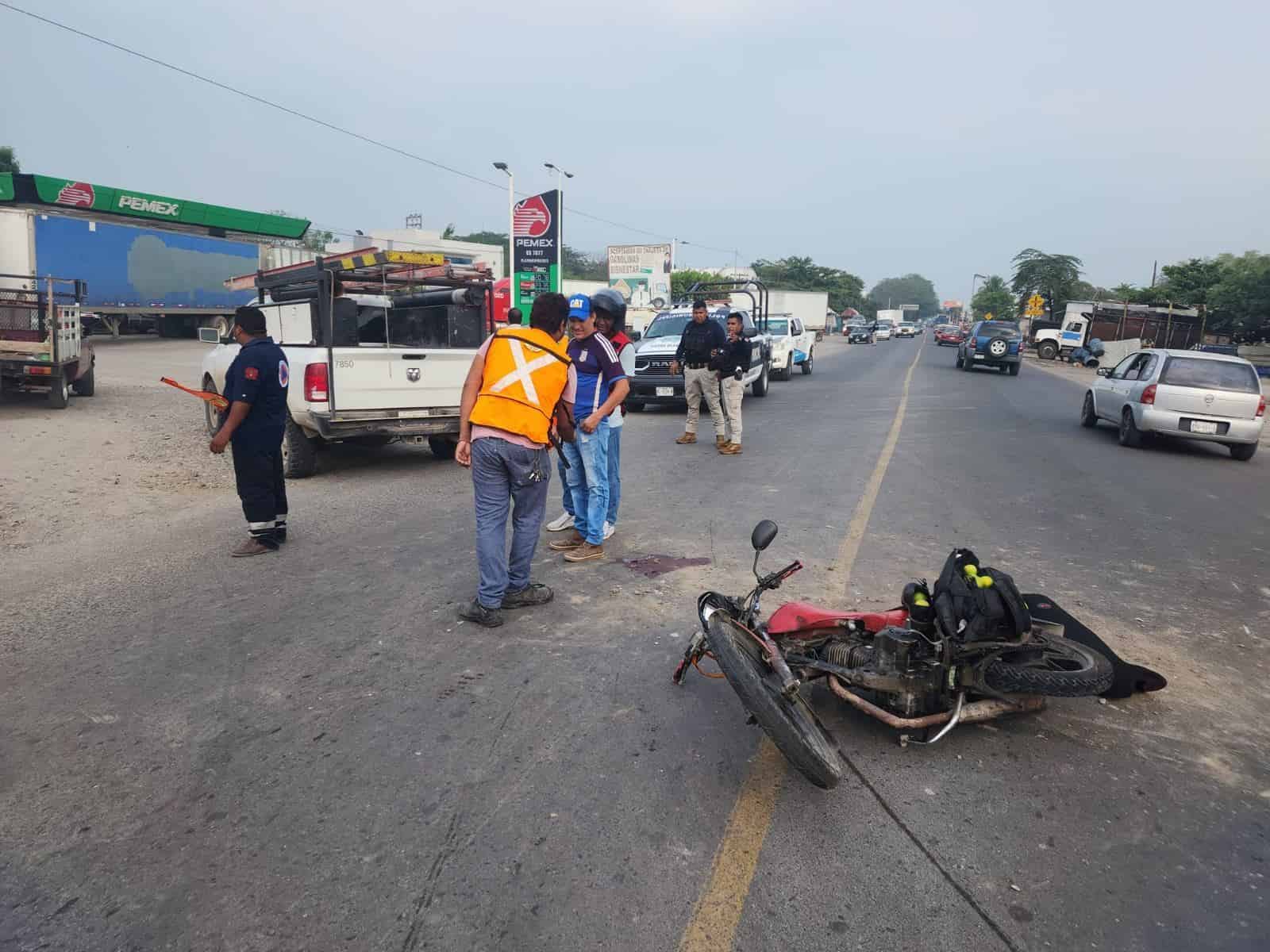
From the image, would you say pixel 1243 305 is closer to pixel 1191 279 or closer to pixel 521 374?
pixel 1191 279

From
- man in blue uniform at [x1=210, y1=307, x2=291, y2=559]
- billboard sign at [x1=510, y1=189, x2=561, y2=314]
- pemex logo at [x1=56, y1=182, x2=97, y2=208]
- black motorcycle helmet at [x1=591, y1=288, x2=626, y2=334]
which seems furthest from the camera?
pemex logo at [x1=56, y1=182, x2=97, y2=208]

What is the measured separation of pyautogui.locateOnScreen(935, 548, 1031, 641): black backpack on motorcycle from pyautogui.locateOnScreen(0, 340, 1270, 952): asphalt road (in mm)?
469

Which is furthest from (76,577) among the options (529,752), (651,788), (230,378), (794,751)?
(794,751)

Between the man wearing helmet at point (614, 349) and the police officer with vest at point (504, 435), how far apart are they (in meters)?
1.37

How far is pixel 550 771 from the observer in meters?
3.24

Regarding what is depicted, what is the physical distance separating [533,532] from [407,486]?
13.4 feet

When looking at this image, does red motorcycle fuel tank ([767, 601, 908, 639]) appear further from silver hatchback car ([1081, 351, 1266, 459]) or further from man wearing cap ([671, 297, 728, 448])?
silver hatchback car ([1081, 351, 1266, 459])

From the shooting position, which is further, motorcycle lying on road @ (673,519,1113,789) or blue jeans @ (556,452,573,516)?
blue jeans @ (556,452,573,516)

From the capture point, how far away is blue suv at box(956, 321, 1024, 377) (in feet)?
93.4

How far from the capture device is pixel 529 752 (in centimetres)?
A: 338

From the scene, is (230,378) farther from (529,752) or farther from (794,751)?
(794,751)

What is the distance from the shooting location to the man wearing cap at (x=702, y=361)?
35.7 ft

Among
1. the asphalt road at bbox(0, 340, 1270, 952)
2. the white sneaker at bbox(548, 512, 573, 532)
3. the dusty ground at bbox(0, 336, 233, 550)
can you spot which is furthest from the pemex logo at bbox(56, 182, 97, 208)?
the white sneaker at bbox(548, 512, 573, 532)

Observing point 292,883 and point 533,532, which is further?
point 533,532
